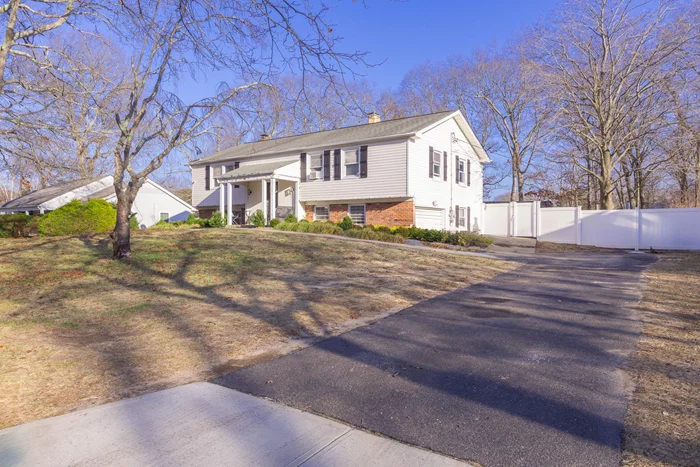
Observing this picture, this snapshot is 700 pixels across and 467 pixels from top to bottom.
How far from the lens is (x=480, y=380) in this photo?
12.7ft

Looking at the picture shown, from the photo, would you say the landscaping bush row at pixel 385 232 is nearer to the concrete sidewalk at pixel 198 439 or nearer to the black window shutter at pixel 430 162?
the black window shutter at pixel 430 162

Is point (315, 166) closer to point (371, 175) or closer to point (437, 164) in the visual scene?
point (371, 175)

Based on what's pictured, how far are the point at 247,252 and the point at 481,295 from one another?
712cm

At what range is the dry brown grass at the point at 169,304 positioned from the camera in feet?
13.4

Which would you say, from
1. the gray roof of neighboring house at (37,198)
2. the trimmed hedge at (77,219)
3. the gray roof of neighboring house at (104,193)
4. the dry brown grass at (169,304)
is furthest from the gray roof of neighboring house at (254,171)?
the gray roof of neighboring house at (37,198)

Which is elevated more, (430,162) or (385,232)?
(430,162)

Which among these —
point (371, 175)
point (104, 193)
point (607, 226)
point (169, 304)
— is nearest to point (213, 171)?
point (104, 193)

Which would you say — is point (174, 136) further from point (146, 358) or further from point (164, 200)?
point (164, 200)

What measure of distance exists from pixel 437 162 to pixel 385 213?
13.8 feet

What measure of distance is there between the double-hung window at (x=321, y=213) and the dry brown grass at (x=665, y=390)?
58.9 ft

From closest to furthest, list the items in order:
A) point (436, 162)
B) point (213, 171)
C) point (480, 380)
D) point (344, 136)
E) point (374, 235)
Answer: point (480, 380) < point (374, 235) < point (436, 162) < point (344, 136) < point (213, 171)

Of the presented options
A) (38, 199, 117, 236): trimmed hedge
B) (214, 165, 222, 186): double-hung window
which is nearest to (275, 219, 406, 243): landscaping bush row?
(38, 199, 117, 236): trimmed hedge

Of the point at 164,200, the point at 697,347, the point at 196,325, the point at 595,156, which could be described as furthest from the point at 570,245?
the point at 164,200

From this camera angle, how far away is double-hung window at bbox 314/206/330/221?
23.9 metres
